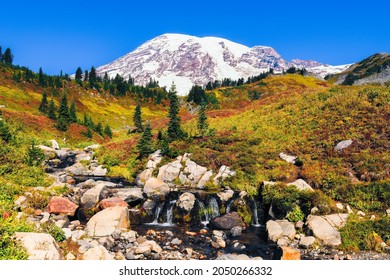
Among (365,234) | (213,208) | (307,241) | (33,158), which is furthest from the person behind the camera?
(33,158)

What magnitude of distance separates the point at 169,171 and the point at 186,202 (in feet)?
28.6

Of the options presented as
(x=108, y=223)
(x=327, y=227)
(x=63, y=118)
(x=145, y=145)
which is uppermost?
(x=63, y=118)

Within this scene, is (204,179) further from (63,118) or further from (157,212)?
(63,118)

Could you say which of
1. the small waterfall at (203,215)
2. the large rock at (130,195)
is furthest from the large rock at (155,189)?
the small waterfall at (203,215)

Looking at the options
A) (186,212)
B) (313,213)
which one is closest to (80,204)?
(186,212)

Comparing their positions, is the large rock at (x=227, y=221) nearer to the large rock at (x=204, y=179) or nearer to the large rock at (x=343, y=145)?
the large rock at (x=204, y=179)

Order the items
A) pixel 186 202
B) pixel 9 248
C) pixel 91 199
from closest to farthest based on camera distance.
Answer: pixel 9 248
pixel 91 199
pixel 186 202

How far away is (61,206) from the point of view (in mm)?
19766

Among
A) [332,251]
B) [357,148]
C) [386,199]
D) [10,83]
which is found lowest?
[332,251]

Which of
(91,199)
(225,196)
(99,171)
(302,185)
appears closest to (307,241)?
(302,185)

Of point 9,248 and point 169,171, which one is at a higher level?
point 9,248

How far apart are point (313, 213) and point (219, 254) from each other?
23.3 feet

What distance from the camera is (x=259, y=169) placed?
28422 millimetres
